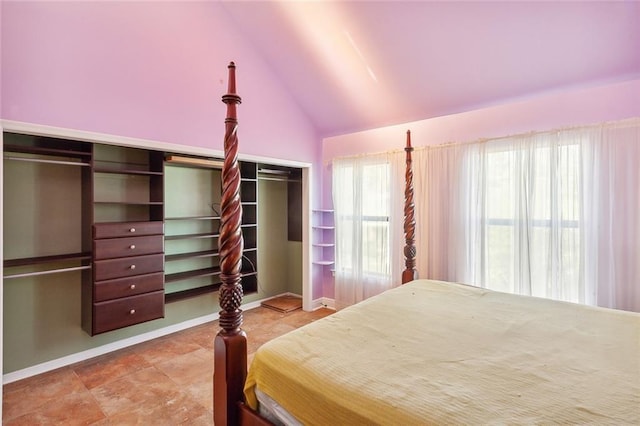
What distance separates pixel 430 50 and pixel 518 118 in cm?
103

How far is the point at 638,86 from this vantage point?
2.39 metres

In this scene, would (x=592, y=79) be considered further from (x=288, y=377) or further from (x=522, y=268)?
(x=288, y=377)

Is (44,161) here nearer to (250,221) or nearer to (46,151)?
(46,151)

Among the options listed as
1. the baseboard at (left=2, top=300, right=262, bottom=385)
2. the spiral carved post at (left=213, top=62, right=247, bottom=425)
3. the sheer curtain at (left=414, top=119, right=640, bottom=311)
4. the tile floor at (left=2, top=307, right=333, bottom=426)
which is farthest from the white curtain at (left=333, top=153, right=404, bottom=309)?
the spiral carved post at (left=213, top=62, right=247, bottom=425)

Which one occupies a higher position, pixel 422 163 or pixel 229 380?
pixel 422 163

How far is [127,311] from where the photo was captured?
2924 mm

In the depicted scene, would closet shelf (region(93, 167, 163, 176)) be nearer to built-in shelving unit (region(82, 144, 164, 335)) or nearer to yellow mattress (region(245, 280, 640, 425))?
built-in shelving unit (region(82, 144, 164, 335))

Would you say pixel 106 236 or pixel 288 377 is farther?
pixel 106 236

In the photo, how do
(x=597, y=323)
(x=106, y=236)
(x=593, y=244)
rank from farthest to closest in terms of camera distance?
1. (x=106, y=236)
2. (x=593, y=244)
3. (x=597, y=323)

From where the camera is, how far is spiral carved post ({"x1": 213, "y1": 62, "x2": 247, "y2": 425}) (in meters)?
1.54

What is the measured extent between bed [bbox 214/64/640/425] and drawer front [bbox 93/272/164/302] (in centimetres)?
182

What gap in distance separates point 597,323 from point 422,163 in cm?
209

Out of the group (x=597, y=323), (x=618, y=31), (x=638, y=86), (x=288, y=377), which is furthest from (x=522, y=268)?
(x=288, y=377)

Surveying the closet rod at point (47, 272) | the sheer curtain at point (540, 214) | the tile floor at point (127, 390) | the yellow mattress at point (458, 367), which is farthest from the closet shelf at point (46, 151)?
the sheer curtain at point (540, 214)
